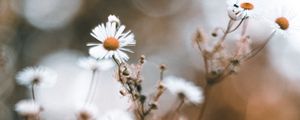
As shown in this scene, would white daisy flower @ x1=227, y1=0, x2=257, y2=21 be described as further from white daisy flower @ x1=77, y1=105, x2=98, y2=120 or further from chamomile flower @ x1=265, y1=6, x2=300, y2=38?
white daisy flower @ x1=77, y1=105, x2=98, y2=120

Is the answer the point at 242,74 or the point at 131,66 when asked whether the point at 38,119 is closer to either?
the point at 131,66

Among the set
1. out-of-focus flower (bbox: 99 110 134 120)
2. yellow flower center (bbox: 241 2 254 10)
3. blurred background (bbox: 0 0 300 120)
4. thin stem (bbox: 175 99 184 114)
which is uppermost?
blurred background (bbox: 0 0 300 120)

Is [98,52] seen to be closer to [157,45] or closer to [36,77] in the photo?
[36,77]

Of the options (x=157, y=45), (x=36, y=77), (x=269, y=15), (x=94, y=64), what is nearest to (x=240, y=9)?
(x=269, y=15)

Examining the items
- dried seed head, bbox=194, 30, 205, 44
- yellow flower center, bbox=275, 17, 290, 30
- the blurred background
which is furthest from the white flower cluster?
the blurred background

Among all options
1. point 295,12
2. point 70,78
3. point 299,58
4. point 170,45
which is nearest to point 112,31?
point 295,12

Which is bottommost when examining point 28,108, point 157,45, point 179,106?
point 179,106
